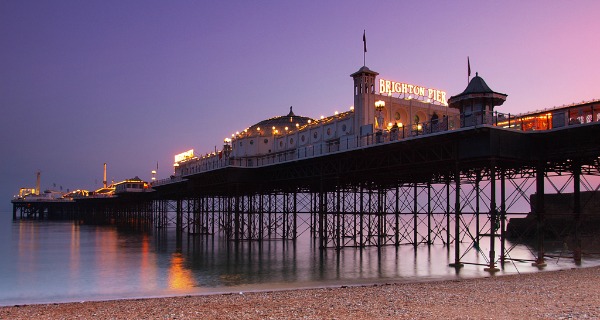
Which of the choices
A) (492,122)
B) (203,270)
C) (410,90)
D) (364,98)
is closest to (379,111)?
(364,98)

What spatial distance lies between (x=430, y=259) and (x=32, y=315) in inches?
1156

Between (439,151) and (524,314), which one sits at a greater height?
(439,151)

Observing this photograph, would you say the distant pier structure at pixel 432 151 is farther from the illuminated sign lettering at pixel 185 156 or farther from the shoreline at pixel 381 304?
the illuminated sign lettering at pixel 185 156

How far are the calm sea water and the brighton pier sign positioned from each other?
12.6 metres

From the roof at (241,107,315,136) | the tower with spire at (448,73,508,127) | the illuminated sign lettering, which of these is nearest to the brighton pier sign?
the tower with spire at (448,73,508,127)

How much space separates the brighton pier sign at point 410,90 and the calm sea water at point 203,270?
12.6 m

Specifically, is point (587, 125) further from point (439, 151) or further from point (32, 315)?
point (32, 315)

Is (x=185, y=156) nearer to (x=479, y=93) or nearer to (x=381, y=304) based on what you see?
(x=479, y=93)

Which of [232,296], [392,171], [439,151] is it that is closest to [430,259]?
[392,171]

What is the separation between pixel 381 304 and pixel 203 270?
1904cm

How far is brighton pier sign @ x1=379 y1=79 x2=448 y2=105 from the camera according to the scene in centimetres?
4203

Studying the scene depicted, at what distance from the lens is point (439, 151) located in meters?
33.0

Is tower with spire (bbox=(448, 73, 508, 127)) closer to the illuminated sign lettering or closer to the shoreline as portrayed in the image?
the shoreline

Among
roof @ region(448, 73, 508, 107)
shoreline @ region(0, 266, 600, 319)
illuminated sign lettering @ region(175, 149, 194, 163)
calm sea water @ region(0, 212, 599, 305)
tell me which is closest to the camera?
shoreline @ region(0, 266, 600, 319)
